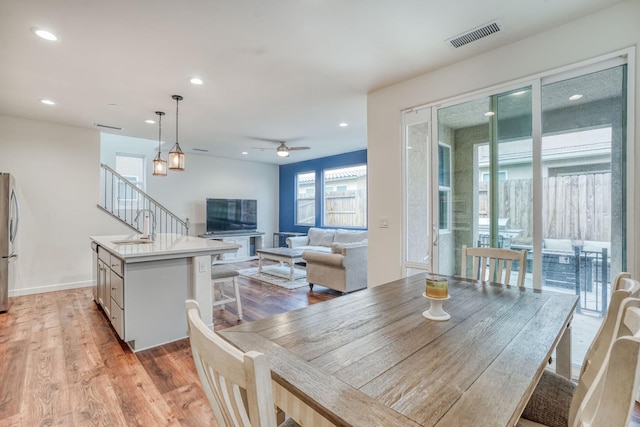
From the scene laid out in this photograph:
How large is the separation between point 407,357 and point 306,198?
24.6 feet

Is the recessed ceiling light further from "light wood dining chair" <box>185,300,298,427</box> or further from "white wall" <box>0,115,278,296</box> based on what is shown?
"white wall" <box>0,115,278,296</box>

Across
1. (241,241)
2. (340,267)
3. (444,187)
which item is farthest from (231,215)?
(444,187)

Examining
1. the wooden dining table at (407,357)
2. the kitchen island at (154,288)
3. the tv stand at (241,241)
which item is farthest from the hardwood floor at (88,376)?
the tv stand at (241,241)

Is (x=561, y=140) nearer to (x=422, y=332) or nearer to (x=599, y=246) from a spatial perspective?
(x=599, y=246)

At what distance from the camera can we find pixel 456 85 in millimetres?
2949

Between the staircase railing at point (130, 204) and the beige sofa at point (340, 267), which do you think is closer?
the beige sofa at point (340, 267)

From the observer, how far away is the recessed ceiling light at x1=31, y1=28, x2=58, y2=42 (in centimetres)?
236

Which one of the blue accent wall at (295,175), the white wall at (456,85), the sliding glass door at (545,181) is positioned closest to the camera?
the white wall at (456,85)

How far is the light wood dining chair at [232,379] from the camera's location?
596 millimetres

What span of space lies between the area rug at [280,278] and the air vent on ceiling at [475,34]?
3922 millimetres

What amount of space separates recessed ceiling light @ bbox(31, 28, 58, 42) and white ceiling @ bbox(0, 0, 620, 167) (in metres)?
0.05

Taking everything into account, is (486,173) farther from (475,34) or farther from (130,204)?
(130,204)

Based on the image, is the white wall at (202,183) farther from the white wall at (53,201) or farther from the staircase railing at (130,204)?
the white wall at (53,201)

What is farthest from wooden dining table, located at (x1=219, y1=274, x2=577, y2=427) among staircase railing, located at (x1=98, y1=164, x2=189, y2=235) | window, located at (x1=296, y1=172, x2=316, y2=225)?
window, located at (x1=296, y1=172, x2=316, y2=225)
